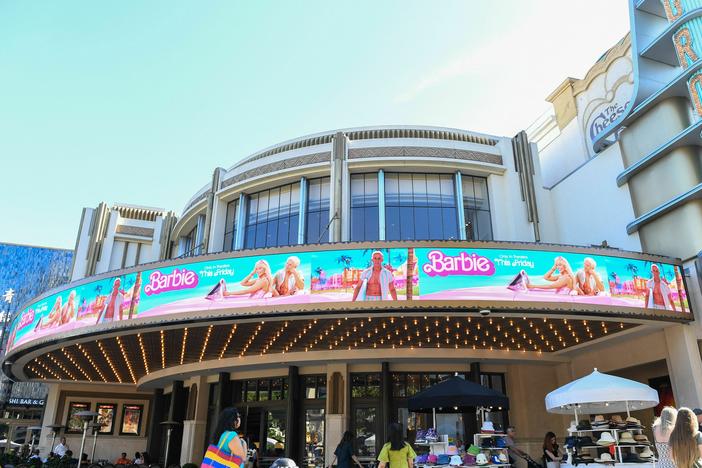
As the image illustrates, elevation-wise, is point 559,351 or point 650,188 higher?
point 650,188

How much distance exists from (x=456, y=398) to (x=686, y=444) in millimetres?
7509

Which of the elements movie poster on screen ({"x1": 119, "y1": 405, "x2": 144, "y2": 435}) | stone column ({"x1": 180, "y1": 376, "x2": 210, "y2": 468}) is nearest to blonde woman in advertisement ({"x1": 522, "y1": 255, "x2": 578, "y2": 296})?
stone column ({"x1": 180, "y1": 376, "x2": 210, "y2": 468})

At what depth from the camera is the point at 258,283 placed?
1430 centimetres

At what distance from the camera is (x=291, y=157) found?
71.2ft

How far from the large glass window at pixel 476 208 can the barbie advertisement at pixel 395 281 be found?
20.7 feet

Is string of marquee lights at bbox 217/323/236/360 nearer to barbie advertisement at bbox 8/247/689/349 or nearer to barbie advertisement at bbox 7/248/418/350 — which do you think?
barbie advertisement at bbox 7/248/418/350

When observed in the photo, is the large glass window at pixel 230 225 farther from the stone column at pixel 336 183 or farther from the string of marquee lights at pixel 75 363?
the string of marquee lights at pixel 75 363

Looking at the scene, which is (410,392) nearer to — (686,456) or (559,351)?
(559,351)

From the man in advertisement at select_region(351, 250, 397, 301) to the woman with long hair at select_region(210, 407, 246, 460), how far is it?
8.53 meters

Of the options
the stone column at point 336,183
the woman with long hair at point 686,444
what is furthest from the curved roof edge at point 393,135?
the woman with long hair at point 686,444

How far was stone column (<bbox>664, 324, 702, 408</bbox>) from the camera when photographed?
14.5 metres

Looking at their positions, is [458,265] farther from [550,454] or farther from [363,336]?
[550,454]

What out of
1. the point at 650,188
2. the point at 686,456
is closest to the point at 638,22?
the point at 650,188

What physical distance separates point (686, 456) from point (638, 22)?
1906 centimetres
